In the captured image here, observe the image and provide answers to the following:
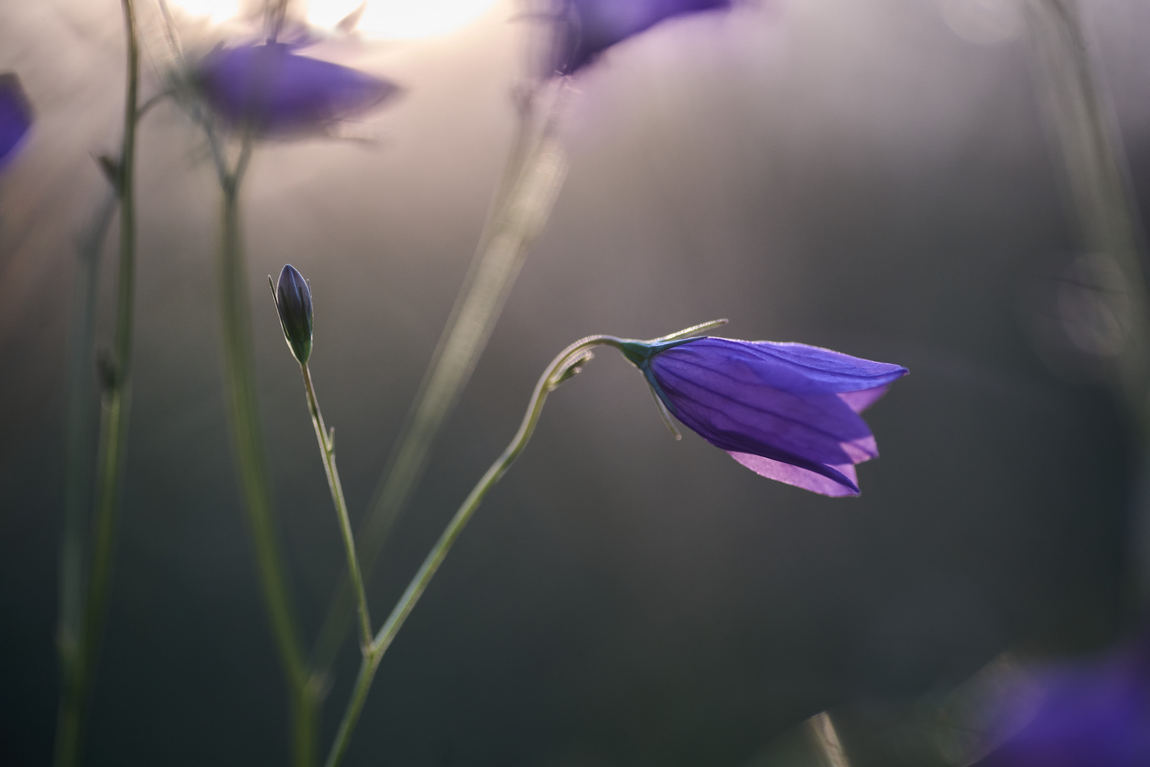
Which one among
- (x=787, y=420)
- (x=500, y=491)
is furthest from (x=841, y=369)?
(x=500, y=491)

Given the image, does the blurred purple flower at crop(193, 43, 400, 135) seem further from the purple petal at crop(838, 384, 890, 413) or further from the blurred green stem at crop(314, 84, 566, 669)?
the purple petal at crop(838, 384, 890, 413)

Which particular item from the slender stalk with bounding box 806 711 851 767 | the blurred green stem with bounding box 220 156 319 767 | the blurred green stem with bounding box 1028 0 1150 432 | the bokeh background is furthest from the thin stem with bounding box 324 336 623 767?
the bokeh background

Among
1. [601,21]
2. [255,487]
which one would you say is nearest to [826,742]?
[255,487]

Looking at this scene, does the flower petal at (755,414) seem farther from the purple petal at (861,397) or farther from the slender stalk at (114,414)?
the slender stalk at (114,414)

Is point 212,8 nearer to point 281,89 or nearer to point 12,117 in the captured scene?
point 281,89

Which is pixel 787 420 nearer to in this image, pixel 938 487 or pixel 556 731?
pixel 556 731

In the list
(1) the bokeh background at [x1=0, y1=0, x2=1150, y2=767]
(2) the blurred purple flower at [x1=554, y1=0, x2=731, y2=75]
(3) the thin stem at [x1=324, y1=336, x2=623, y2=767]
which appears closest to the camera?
(3) the thin stem at [x1=324, y1=336, x2=623, y2=767]
